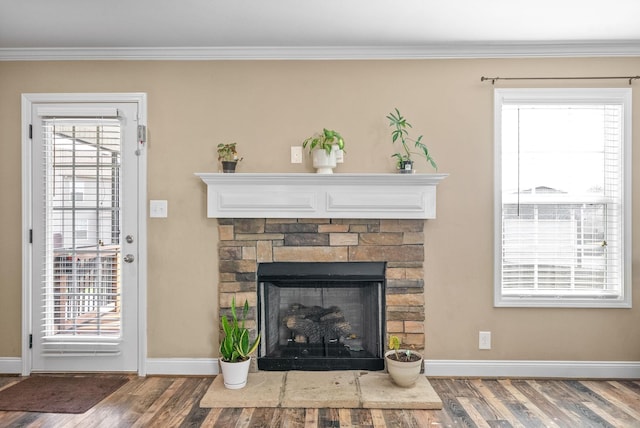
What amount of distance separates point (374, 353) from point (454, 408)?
2.30 ft

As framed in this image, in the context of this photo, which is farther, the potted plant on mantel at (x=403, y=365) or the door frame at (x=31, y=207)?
the door frame at (x=31, y=207)

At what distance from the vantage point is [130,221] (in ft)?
10.8

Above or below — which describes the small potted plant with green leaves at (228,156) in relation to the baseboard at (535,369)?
above

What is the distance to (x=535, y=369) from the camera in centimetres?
325

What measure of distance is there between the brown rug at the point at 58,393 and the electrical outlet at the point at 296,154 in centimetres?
194

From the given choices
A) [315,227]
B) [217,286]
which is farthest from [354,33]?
[217,286]

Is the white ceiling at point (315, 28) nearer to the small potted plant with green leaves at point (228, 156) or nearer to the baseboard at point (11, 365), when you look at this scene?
the small potted plant with green leaves at point (228, 156)

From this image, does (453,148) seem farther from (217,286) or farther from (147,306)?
(147,306)

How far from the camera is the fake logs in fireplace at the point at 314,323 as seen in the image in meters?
3.35

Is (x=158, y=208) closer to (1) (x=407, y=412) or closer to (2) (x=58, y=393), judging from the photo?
(2) (x=58, y=393)

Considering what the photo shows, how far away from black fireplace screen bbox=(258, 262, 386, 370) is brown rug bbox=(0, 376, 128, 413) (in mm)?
1051

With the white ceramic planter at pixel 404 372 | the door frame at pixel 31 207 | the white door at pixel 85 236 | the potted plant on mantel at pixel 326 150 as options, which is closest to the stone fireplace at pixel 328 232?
the potted plant on mantel at pixel 326 150

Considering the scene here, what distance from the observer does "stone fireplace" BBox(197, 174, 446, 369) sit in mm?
3162

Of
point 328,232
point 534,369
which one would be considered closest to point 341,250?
point 328,232
